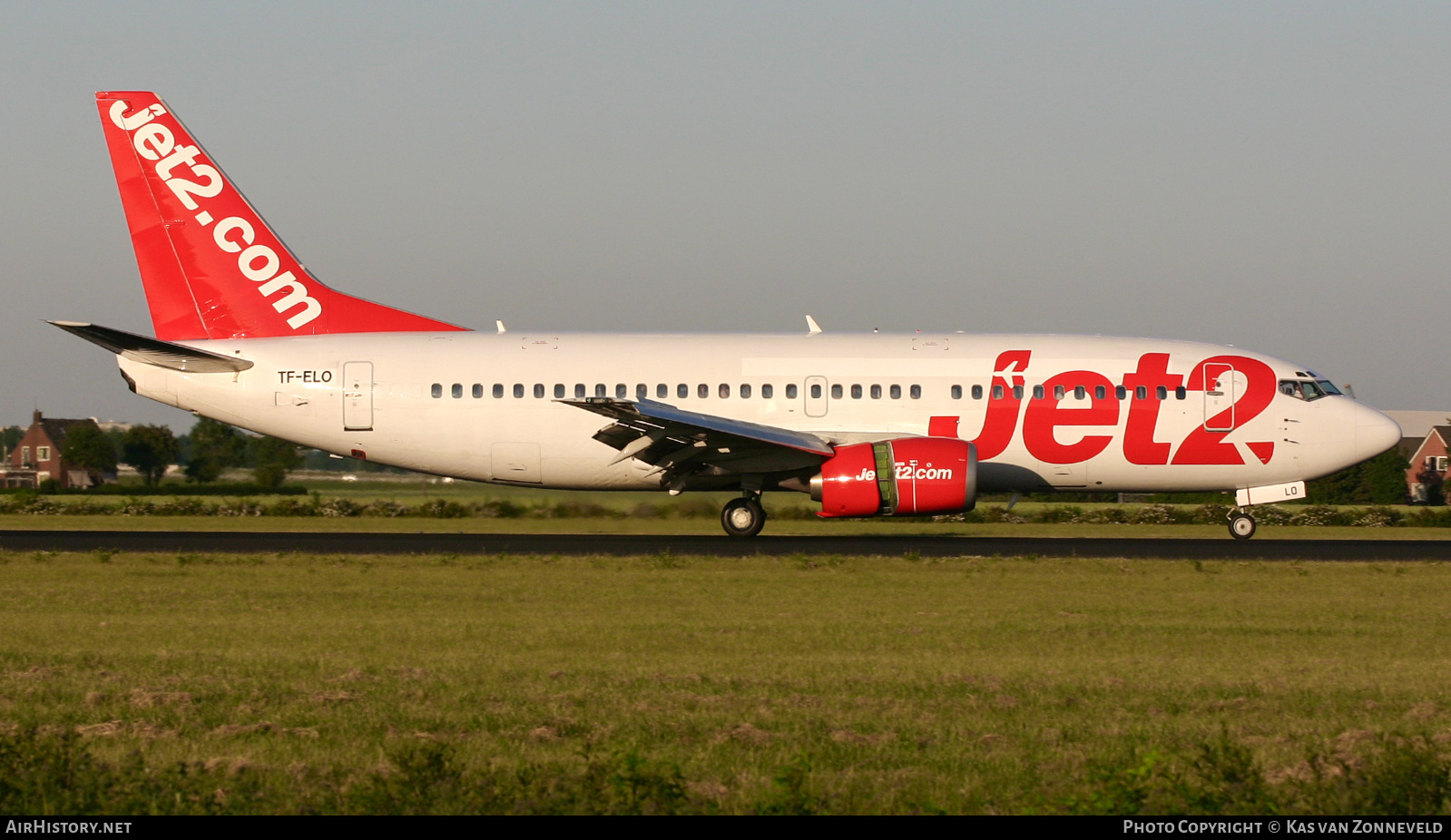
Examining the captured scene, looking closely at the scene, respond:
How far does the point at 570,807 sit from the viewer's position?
18.9 feet

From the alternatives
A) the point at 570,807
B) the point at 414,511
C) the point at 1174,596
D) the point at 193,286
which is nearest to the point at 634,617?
the point at 1174,596

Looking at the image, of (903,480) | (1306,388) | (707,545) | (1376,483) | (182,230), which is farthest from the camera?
(1376,483)

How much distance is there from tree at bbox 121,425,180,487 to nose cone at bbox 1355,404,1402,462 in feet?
138

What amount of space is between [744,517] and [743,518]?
22 mm

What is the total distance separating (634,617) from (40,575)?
805cm

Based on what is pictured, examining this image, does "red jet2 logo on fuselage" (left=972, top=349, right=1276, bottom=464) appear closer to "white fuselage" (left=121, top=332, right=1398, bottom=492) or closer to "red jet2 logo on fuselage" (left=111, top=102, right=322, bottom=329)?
"white fuselage" (left=121, top=332, right=1398, bottom=492)

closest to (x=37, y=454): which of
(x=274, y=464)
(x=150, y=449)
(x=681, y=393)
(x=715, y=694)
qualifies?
(x=150, y=449)

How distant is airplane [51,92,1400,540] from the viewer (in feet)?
77.5

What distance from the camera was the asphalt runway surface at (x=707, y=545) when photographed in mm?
20500

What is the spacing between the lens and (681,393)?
938 inches

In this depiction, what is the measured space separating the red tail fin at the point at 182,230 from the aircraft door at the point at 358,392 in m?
1.92

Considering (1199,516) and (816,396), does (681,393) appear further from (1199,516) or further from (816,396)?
(1199,516)

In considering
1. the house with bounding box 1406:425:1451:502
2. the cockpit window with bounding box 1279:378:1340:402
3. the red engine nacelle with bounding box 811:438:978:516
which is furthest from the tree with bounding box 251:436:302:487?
the house with bounding box 1406:425:1451:502

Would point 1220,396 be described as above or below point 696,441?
above
